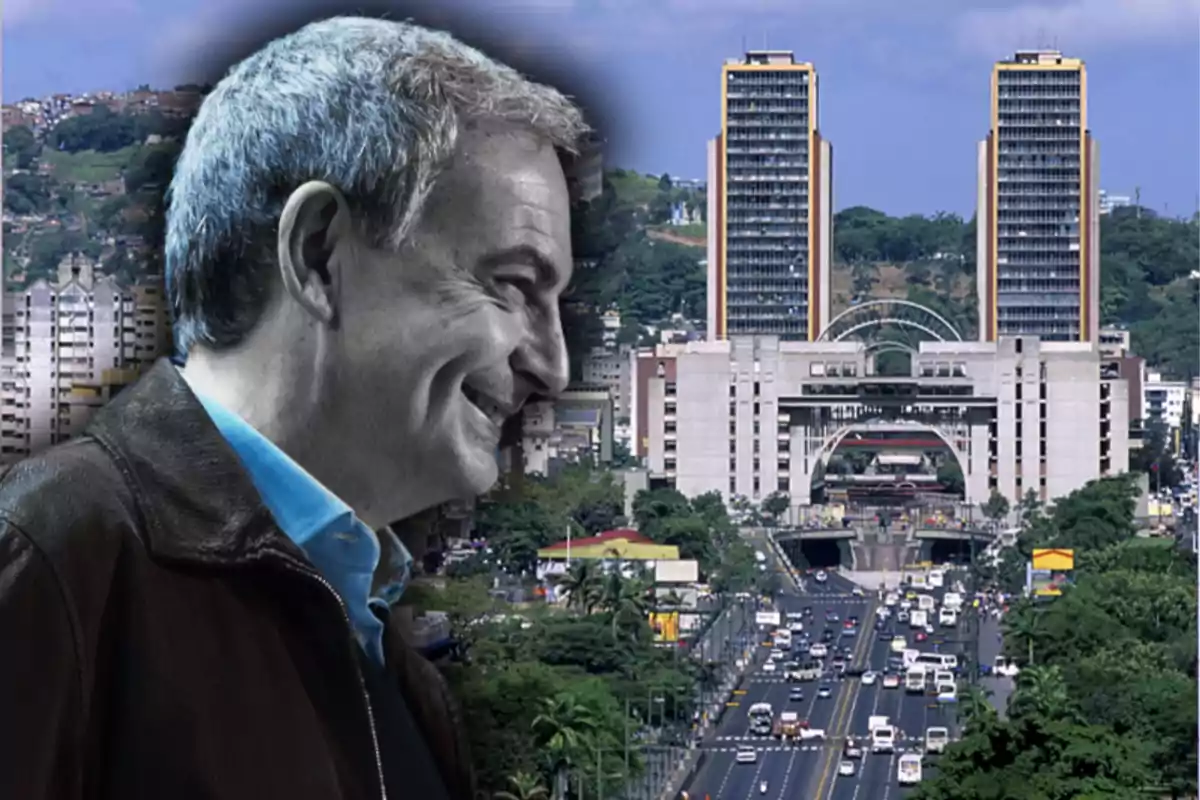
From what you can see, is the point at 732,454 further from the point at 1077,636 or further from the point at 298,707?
the point at 298,707

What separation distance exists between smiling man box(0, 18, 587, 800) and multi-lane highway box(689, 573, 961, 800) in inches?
335

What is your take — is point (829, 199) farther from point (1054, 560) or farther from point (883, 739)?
point (883, 739)

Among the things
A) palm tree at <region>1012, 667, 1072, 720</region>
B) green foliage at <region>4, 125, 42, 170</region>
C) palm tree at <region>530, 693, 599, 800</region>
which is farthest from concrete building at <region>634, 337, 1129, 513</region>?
green foliage at <region>4, 125, 42, 170</region>

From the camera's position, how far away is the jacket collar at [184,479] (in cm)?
67

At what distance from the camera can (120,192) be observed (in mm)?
730

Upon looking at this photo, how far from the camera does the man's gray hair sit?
27.0 inches

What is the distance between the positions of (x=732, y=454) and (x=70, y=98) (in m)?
17.1

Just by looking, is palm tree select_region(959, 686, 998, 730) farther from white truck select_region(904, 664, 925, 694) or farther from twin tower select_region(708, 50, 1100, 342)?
twin tower select_region(708, 50, 1100, 342)

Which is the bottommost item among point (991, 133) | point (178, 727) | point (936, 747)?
point (936, 747)

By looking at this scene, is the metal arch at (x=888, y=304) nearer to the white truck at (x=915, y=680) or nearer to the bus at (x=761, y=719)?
the white truck at (x=915, y=680)

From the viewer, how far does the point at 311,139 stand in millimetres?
686

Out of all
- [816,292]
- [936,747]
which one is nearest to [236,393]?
[936,747]

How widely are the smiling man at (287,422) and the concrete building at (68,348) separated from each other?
0.08 feet

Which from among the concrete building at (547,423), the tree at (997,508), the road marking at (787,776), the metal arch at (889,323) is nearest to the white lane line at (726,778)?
the road marking at (787,776)
